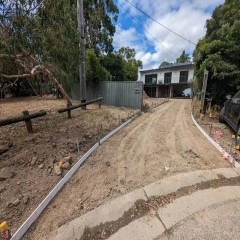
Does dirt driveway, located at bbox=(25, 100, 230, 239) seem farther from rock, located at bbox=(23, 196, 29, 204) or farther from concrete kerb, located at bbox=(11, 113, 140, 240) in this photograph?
rock, located at bbox=(23, 196, 29, 204)

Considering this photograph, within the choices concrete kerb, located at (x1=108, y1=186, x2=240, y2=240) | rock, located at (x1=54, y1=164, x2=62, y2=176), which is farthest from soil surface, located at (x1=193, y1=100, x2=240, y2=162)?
rock, located at (x1=54, y1=164, x2=62, y2=176)

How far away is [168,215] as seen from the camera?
91.6 inches

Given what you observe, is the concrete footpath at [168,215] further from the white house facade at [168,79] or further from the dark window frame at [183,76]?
the dark window frame at [183,76]

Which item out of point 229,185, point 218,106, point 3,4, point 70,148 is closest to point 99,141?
point 70,148

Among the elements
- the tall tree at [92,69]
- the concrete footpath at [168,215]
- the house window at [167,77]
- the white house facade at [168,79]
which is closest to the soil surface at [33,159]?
the concrete footpath at [168,215]

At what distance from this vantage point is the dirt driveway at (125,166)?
8.16ft

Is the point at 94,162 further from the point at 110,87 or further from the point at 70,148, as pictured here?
the point at 110,87

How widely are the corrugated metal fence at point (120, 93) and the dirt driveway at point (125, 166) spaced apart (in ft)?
15.3

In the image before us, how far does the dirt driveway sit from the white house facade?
22.5 metres

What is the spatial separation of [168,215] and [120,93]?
891 cm

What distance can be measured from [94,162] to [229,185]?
8.62ft

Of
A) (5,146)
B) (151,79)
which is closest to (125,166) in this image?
(5,146)

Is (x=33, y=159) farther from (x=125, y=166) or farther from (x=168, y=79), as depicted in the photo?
(x=168, y=79)

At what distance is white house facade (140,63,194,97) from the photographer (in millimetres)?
25609
